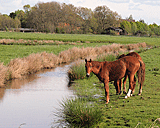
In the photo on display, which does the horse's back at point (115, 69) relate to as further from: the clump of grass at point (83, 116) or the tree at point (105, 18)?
the tree at point (105, 18)

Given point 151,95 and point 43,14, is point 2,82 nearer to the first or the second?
point 151,95

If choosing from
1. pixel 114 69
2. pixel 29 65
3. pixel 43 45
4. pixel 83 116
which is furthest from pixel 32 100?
pixel 43 45

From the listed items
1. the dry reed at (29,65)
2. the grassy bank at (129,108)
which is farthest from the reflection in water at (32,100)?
the grassy bank at (129,108)

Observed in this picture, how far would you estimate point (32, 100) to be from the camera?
41.8ft

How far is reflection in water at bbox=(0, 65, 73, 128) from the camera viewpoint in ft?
31.6

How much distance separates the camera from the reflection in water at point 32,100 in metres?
9.63

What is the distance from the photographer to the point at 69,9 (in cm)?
15825

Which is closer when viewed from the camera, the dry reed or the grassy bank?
the grassy bank

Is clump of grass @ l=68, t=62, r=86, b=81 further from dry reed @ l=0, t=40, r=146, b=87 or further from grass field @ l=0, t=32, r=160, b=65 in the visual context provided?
grass field @ l=0, t=32, r=160, b=65

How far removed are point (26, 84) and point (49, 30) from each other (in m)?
113

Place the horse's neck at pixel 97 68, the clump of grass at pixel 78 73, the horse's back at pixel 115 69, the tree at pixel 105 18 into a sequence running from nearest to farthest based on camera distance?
the horse's neck at pixel 97 68, the horse's back at pixel 115 69, the clump of grass at pixel 78 73, the tree at pixel 105 18

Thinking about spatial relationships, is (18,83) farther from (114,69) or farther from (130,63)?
(130,63)

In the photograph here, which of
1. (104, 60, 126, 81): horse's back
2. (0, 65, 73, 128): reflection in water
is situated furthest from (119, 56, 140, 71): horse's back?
(0, 65, 73, 128): reflection in water

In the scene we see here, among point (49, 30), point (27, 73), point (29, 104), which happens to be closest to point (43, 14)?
point (49, 30)
